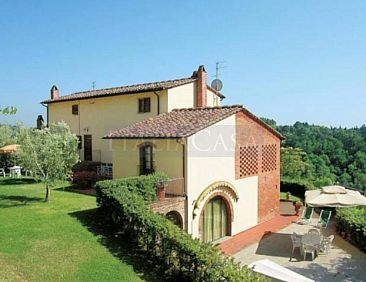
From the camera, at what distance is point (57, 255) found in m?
10.8

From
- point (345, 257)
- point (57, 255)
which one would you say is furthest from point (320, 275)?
point (57, 255)

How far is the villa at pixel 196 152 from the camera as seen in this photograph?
1694 centimetres

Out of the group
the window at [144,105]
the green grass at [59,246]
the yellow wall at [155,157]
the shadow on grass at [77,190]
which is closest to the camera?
the green grass at [59,246]

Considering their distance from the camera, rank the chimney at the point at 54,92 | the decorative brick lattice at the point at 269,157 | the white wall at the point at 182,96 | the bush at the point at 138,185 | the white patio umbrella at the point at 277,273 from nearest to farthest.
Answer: the white patio umbrella at the point at 277,273 → the bush at the point at 138,185 → the decorative brick lattice at the point at 269,157 → the white wall at the point at 182,96 → the chimney at the point at 54,92

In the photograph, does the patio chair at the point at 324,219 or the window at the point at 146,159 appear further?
the patio chair at the point at 324,219

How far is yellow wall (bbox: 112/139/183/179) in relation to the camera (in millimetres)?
17094

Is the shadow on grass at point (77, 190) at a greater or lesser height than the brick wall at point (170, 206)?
lesser

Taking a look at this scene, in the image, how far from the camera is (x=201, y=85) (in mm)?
24422

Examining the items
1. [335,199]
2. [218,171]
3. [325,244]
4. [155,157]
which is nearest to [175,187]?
[155,157]

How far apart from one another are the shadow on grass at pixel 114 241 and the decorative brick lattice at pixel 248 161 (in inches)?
352

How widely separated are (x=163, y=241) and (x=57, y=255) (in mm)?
3385

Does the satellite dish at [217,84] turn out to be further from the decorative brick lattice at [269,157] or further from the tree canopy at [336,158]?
the tree canopy at [336,158]

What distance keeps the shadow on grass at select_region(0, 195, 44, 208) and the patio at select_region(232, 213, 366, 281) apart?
1085 cm

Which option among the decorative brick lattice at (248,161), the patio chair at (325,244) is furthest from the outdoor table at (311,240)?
the decorative brick lattice at (248,161)
